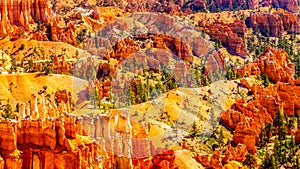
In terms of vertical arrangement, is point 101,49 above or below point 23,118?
below

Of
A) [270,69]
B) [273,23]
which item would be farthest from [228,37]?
[270,69]

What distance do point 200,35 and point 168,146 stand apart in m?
73.1

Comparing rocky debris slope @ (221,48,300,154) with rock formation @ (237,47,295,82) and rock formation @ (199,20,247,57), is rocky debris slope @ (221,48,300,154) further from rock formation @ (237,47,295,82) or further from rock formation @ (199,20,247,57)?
rock formation @ (199,20,247,57)

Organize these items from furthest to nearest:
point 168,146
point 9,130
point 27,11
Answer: point 27,11 < point 168,146 < point 9,130

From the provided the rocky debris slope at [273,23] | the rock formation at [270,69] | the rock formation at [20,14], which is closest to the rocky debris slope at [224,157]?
the rock formation at [270,69]

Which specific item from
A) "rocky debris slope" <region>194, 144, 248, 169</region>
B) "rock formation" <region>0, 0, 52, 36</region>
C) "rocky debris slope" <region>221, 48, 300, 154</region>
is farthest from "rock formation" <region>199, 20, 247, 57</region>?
"rocky debris slope" <region>194, 144, 248, 169</region>

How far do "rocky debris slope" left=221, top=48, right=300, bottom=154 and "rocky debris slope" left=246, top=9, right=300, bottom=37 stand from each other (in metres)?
42.7

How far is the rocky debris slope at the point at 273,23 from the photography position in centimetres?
16262

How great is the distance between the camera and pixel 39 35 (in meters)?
119

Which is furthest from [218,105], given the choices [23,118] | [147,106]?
[23,118]

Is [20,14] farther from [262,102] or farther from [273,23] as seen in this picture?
[273,23]

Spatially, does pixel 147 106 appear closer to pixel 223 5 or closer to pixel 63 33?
pixel 63 33

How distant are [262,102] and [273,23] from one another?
254ft

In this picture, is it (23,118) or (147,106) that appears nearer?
(23,118)
